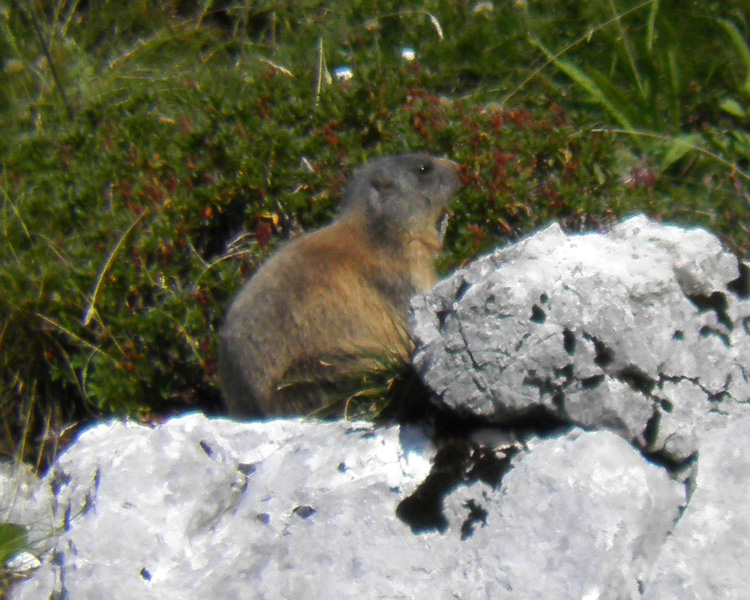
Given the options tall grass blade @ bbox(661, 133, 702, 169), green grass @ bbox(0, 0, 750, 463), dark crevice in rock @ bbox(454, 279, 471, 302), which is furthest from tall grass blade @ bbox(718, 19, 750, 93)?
dark crevice in rock @ bbox(454, 279, 471, 302)

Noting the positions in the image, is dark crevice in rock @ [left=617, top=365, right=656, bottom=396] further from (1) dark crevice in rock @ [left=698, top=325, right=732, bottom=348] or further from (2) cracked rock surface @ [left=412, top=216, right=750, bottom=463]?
(1) dark crevice in rock @ [left=698, top=325, right=732, bottom=348]

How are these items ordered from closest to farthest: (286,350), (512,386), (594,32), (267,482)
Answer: (512,386), (267,482), (286,350), (594,32)

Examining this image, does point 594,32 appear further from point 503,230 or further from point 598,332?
point 598,332

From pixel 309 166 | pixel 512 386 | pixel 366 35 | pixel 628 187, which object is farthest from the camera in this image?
pixel 366 35

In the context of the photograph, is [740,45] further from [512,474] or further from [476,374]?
[512,474]

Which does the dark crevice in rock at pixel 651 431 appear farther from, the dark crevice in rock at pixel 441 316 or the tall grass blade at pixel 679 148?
the tall grass blade at pixel 679 148

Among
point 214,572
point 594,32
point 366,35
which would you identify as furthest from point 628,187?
point 214,572

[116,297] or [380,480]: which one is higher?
[380,480]
